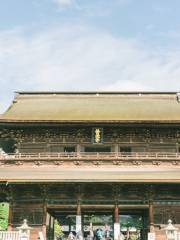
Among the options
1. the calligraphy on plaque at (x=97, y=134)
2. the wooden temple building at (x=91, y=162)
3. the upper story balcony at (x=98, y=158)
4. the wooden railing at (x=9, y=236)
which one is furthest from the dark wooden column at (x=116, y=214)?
the wooden railing at (x=9, y=236)

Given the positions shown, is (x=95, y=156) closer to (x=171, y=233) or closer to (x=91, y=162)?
(x=91, y=162)

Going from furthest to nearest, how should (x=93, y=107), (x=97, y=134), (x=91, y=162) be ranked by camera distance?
(x=93, y=107)
(x=97, y=134)
(x=91, y=162)

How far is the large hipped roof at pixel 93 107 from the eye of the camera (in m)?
29.2

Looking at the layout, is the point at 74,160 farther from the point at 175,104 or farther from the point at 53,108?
the point at 175,104

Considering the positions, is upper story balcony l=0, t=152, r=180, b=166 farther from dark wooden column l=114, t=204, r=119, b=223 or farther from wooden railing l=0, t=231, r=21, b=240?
wooden railing l=0, t=231, r=21, b=240

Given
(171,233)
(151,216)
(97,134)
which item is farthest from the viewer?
(97,134)

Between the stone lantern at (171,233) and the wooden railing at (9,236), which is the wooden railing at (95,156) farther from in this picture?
the wooden railing at (9,236)

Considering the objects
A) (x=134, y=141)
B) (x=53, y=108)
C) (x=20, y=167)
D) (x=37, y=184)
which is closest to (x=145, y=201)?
(x=134, y=141)

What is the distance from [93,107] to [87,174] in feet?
25.5

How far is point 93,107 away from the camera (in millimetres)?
32562

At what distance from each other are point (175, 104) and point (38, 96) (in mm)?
11788

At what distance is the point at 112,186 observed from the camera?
25.8 m

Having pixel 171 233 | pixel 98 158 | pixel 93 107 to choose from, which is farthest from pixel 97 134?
pixel 171 233

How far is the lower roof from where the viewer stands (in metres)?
24.9
